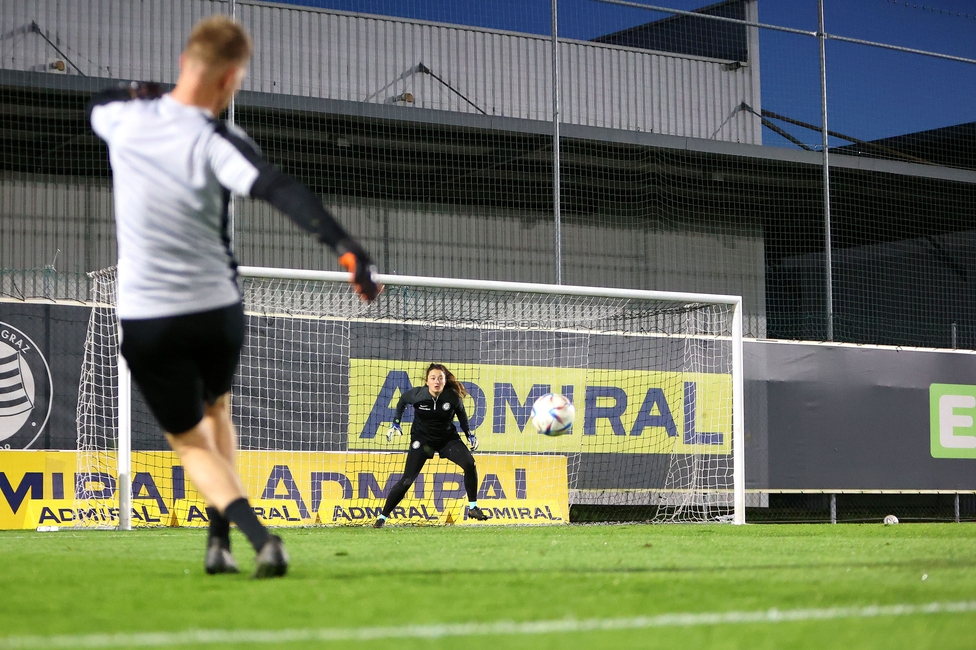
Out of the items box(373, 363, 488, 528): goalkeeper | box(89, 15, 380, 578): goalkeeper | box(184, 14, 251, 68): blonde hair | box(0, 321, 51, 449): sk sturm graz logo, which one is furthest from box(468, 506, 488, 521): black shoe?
box(184, 14, 251, 68): blonde hair

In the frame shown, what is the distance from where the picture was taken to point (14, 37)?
14.6 metres

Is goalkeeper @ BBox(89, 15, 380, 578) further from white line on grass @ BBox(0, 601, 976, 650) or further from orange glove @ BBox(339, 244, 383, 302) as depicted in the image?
white line on grass @ BBox(0, 601, 976, 650)

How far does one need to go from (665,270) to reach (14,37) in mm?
10079

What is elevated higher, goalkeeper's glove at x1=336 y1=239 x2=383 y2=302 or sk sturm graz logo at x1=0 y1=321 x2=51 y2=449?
goalkeeper's glove at x1=336 y1=239 x2=383 y2=302

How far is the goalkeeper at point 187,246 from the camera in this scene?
433cm

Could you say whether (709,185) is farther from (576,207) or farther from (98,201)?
(98,201)

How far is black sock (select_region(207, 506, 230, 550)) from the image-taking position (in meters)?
4.71

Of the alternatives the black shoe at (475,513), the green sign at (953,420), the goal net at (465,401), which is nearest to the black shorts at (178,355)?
Answer: the goal net at (465,401)

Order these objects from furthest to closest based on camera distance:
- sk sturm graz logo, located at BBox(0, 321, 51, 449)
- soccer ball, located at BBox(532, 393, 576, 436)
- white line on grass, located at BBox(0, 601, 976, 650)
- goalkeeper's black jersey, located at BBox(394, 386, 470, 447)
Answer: goalkeeper's black jersey, located at BBox(394, 386, 470, 447)
sk sturm graz logo, located at BBox(0, 321, 51, 449)
soccer ball, located at BBox(532, 393, 576, 436)
white line on grass, located at BBox(0, 601, 976, 650)

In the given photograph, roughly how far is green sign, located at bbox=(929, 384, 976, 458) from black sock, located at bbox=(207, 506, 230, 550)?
12.6m

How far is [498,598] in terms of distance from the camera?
3904 millimetres

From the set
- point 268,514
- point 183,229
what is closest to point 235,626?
point 183,229

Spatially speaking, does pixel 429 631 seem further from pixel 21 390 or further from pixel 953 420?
pixel 953 420

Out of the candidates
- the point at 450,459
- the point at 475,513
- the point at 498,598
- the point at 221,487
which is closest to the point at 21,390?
the point at 450,459
